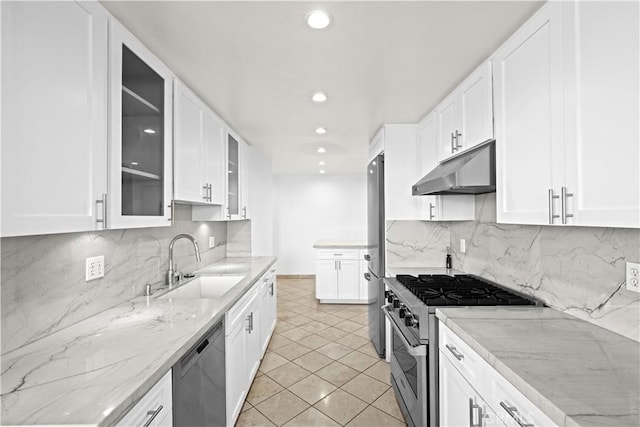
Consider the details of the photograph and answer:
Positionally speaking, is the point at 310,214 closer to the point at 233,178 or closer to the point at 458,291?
the point at 233,178

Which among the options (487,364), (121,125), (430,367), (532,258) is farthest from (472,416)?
(121,125)

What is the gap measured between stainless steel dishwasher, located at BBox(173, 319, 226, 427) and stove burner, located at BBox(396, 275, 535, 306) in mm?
1202

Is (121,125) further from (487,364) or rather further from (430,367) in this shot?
(430,367)

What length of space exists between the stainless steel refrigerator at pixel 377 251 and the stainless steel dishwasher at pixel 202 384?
69.4 inches

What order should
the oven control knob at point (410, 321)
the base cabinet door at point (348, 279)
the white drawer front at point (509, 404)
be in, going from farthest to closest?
1. the base cabinet door at point (348, 279)
2. the oven control knob at point (410, 321)
3. the white drawer front at point (509, 404)

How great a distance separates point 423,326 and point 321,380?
1.45m

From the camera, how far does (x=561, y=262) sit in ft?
Answer: 5.65

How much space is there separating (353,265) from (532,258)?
3533 mm

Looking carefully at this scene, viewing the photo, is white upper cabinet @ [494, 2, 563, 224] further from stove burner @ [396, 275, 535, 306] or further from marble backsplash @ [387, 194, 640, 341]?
stove burner @ [396, 275, 535, 306]

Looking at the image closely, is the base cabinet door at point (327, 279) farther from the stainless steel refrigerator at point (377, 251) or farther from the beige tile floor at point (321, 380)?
the stainless steel refrigerator at point (377, 251)

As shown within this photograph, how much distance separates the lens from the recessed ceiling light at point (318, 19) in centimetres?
144

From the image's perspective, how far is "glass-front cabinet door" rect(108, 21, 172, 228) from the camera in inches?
55.4

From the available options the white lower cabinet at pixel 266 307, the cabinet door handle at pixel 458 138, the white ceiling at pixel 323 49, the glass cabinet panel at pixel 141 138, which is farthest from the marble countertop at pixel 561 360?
the white lower cabinet at pixel 266 307

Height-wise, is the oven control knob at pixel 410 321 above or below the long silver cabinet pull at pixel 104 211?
below
